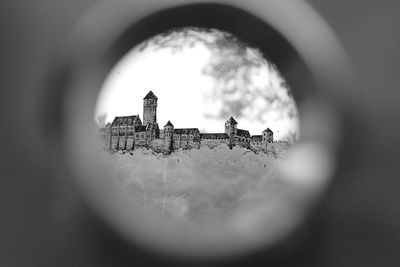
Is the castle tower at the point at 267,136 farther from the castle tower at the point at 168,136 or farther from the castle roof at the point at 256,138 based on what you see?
the castle tower at the point at 168,136

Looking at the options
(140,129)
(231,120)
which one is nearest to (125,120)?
(140,129)

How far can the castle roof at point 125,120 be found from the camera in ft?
2.38

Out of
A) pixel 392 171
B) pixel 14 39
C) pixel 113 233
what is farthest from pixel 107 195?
pixel 392 171

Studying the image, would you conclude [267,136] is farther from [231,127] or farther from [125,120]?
[125,120]

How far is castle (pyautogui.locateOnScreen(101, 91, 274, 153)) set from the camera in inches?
28.6

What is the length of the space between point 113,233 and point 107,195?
0.05 metres

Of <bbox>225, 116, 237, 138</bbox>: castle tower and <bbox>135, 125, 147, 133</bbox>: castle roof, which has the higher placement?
<bbox>225, 116, 237, 138</bbox>: castle tower

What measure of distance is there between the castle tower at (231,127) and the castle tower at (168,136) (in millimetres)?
72

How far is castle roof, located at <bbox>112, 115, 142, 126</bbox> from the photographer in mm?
726

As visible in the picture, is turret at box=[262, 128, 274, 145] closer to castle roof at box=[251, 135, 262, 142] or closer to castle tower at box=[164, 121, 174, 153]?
castle roof at box=[251, 135, 262, 142]

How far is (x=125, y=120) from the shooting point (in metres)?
0.74

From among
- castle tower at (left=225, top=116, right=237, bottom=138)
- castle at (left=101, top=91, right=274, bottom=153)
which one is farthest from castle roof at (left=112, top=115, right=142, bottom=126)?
castle tower at (left=225, top=116, right=237, bottom=138)

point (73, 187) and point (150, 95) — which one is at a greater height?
point (150, 95)

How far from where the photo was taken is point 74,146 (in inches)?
27.6
